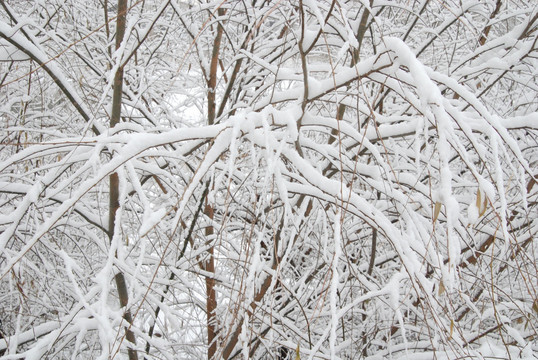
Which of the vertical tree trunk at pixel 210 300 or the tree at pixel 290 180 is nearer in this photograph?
the tree at pixel 290 180

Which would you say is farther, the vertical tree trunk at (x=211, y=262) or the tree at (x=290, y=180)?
the vertical tree trunk at (x=211, y=262)

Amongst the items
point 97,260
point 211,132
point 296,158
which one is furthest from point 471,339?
point 97,260

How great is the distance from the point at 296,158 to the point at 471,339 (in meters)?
1.73

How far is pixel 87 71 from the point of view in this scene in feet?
9.65

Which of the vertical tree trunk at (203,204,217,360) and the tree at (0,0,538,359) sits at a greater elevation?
the tree at (0,0,538,359)

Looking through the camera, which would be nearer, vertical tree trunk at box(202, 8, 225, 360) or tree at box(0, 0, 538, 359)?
tree at box(0, 0, 538, 359)

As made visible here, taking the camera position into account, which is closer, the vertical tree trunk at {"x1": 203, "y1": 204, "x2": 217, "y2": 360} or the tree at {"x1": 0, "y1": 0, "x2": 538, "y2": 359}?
the tree at {"x1": 0, "y1": 0, "x2": 538, "y2": 359}

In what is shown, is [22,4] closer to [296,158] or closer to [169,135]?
[169,135]

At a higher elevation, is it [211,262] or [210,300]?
[211,262]

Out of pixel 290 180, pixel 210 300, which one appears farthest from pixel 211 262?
pixel 290 180

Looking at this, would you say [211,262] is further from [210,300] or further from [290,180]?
[290,180]

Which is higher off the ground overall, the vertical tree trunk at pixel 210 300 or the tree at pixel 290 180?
the tree at pixel 290 180

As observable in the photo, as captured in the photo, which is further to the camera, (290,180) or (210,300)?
(210,300)

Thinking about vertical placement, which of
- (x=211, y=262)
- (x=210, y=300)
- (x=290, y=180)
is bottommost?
(x=210, y=300)
